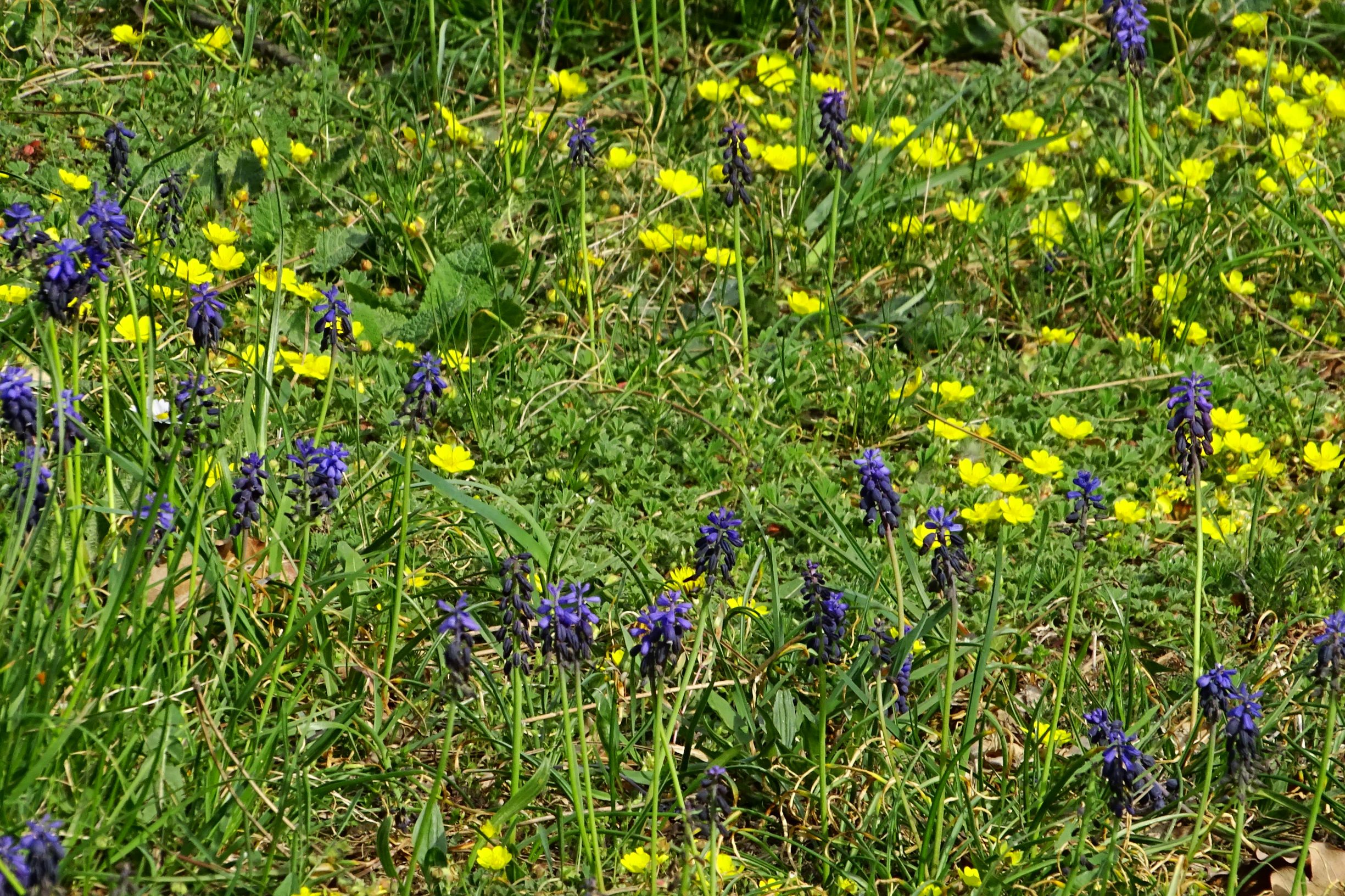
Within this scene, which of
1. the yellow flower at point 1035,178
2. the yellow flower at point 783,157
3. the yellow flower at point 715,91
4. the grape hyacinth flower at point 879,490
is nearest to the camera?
the grape hyacinth flower at point 879,490

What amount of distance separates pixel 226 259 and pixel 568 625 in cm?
212

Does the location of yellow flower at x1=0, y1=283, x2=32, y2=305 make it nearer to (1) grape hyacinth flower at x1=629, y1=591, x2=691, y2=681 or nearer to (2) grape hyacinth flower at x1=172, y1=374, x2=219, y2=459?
(2) grape hyacinth flower at x1=172, y1=374, x2=219, y2=459

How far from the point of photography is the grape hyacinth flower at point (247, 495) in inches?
99.0

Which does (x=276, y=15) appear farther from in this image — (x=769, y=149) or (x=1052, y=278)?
(x=1052, y=278)

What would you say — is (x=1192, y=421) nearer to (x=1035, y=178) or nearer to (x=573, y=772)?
(x=573, y=772)

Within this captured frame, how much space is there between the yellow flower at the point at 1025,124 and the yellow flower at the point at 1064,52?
531 millimetres

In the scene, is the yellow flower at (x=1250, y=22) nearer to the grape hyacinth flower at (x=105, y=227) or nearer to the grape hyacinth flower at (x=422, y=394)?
the grape hyacinth flower at (x=422, y=394)

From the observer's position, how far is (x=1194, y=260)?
4.40m

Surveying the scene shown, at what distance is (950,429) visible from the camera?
3803 millimetres

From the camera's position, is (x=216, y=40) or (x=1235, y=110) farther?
(x=1235, y=110)

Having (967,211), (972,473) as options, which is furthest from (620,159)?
(972,473)

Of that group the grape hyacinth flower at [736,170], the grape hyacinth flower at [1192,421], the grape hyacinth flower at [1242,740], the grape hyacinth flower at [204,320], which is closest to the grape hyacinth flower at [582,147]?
the grape hyacinth flower at [736,170]

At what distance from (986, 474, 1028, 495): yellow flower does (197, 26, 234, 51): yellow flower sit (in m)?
2.98

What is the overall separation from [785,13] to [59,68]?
2673 mm
